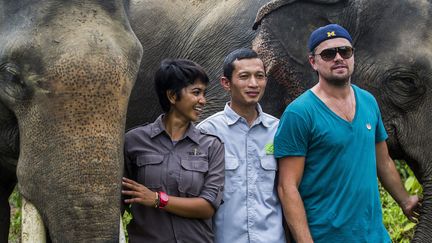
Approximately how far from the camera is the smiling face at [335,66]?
4.43m

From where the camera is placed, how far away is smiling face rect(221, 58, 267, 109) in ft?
14.5

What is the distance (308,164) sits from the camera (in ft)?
14.6

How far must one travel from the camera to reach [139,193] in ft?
13.8

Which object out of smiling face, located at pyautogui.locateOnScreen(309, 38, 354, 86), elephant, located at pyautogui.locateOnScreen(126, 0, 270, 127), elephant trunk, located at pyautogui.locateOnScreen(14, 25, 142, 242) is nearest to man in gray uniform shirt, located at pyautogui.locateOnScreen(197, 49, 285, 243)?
smiling face, located at pyautogui.locateOnScreen(309, 38, 354, 86)

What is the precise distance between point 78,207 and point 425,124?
2.05m

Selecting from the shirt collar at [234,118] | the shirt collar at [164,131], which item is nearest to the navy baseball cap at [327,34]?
the shirt collar at [234,118]

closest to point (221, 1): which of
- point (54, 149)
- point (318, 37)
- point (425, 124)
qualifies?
point (425, 124)

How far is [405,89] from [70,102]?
1946 mm

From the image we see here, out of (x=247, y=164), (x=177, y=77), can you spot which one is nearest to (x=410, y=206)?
(x=247, y=164)

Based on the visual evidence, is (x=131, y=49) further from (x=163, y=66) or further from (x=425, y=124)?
(x=425, y=124)

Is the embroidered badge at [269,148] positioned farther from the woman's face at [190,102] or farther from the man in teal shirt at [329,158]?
the woman's face at [190,102]

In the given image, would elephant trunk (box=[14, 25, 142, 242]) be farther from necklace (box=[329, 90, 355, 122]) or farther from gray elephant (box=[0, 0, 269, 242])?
necklace (box=[329, 90, 355, 122])

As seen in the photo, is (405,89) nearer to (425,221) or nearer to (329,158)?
(425,221)

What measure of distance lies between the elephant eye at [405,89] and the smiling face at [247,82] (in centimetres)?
119
